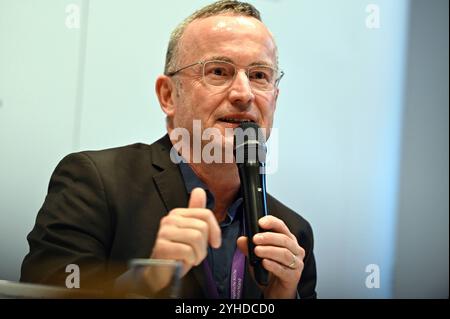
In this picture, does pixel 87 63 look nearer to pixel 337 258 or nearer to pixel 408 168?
pixel 337 258

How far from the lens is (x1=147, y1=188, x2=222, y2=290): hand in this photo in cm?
102

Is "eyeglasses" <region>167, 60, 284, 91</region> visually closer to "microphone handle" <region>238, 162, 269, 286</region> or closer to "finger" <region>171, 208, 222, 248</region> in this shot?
"microphone handle" <region>238, 162, 269, 286</region>

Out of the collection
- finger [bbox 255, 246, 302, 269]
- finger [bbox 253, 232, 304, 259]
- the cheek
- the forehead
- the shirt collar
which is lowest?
finger [bbox 255, 246, 302, 269]

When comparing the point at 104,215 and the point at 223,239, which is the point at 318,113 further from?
the point at 104,215

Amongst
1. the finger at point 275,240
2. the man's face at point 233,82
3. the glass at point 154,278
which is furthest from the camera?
the man's face at point 233,82

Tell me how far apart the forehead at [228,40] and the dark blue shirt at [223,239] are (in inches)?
13.0

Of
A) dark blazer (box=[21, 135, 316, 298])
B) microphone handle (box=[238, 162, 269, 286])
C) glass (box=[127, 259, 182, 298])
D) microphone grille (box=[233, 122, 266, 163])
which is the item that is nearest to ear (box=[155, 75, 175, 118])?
dark blazer (box=[21, 135, 316, 298])

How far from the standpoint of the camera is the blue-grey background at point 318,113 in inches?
57.1

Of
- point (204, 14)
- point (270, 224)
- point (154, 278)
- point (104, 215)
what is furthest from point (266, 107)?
point (154, 278)

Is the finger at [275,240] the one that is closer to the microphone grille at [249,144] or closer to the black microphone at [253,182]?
the black microphone at [253,182]

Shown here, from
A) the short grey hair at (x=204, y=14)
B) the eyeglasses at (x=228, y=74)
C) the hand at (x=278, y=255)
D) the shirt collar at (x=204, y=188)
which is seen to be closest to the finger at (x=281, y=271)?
Result: the hand at (x=278, y=255)

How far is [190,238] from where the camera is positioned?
40.4 inches

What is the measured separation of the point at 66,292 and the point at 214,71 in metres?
0.73

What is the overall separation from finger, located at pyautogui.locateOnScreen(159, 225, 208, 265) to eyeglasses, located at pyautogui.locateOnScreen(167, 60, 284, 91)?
0.53 m
